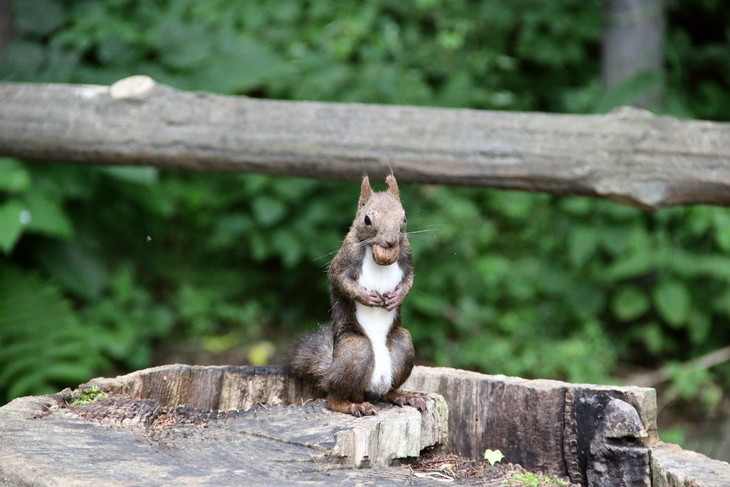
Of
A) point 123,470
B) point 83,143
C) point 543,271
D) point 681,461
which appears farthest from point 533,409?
point 543,271

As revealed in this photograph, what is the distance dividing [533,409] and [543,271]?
3597mm

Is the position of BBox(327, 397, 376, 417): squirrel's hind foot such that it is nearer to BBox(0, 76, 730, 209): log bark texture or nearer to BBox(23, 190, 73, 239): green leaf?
BBox(0, 76, 730, 209): log bark texture

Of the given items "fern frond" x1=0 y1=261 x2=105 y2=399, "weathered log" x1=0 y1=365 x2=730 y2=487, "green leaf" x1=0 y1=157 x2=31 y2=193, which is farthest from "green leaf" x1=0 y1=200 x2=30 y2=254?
"weathered log" x1=0 y1=365 x2=730 y2=487

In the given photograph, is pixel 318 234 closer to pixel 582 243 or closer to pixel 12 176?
pixel 582 243

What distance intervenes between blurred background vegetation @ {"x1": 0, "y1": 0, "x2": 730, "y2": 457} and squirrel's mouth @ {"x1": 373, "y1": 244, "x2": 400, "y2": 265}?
10.3 feet

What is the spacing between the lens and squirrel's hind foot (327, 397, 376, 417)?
2582 millimetres

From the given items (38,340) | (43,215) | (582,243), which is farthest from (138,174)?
(582,243)

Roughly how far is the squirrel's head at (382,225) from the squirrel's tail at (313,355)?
16.6 inches

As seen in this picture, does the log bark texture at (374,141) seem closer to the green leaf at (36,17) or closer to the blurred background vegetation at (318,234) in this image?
the blurred background vegetation at (318,234)

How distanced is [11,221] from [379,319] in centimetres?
319

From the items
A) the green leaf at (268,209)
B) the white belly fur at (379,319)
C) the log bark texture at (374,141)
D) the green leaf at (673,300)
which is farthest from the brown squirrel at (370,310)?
the green leaf at (673,300)

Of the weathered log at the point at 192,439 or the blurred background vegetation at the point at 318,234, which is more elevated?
the blurred background vegetation at the point at 318,234

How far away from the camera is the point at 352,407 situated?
8.52 feet

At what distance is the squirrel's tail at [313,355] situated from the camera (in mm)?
2801
